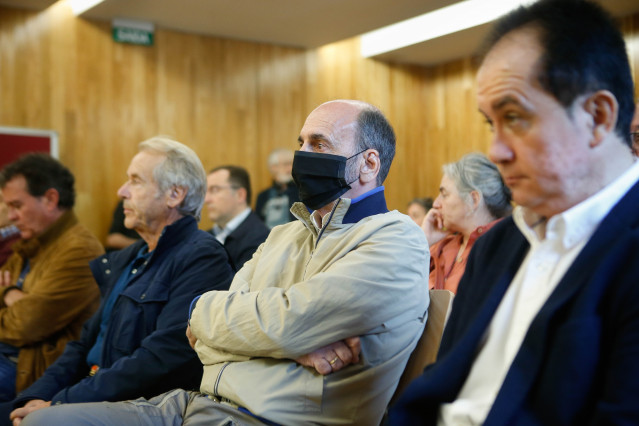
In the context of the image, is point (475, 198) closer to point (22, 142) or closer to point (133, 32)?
point (22, 142)

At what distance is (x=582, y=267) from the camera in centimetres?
98

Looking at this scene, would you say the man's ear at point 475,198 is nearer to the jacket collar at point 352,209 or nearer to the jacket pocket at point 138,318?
the jacket collar at point 352,209

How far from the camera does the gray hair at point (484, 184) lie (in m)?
3.03

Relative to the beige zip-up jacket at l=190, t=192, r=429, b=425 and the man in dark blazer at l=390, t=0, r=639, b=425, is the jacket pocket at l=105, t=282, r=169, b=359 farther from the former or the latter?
the man in dark blazer at l=390, t=0, r=639, b=425

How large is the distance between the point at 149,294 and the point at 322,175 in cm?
84

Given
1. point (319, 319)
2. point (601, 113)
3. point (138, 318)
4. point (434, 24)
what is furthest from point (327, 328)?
point (434, 24)

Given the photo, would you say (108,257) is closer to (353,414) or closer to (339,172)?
(339,172)

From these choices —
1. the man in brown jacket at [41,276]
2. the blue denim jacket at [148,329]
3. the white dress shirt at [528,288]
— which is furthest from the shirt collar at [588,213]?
the man in brown jacket at [41,276]

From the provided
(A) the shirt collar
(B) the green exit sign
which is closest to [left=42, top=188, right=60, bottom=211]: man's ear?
(A) the shirt collar

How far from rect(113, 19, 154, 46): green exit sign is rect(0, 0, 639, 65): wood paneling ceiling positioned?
3.0 inches

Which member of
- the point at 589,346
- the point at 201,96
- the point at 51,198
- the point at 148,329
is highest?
the point at 201,96

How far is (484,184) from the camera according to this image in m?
3.04

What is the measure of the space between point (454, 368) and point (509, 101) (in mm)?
445

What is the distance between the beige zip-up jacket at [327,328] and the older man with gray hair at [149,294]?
43cm
